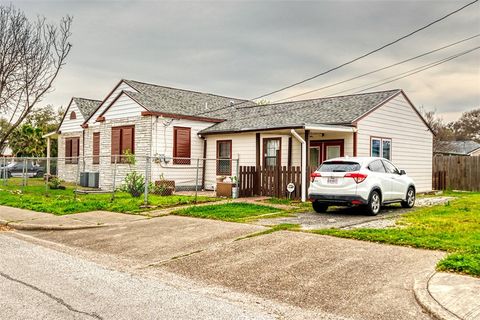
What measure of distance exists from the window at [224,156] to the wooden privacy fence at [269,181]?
3.07 meters

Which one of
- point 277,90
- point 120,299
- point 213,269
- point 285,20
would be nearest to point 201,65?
point 277,90

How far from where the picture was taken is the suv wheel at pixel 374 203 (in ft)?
41.4

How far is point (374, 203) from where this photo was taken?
12867 millimetres

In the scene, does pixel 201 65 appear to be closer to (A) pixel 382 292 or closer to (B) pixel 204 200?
(B) pixel 204 200

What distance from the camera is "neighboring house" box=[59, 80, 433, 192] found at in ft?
62.6

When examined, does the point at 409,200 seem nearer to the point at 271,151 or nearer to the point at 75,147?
the point at 271,151

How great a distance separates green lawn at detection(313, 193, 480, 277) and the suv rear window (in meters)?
1.92

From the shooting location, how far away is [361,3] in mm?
16734

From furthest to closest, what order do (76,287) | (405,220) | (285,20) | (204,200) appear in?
(285,20) < (204,200) < (405,220) < (76,287)

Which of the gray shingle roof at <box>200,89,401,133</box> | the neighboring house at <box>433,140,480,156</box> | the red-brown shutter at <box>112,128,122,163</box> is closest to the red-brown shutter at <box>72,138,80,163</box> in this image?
the red-brown shutter at <box>112,128,122,163</box>

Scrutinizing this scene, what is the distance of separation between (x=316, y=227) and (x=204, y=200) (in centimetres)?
644

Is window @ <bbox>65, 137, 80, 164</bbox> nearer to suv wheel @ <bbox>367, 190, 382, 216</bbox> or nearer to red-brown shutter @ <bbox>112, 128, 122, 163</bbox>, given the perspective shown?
red-brown shutter @ <bbox>112, 128, 122, 163</bbox>

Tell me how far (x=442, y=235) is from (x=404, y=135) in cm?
1305

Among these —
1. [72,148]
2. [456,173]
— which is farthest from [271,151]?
[72,148]
